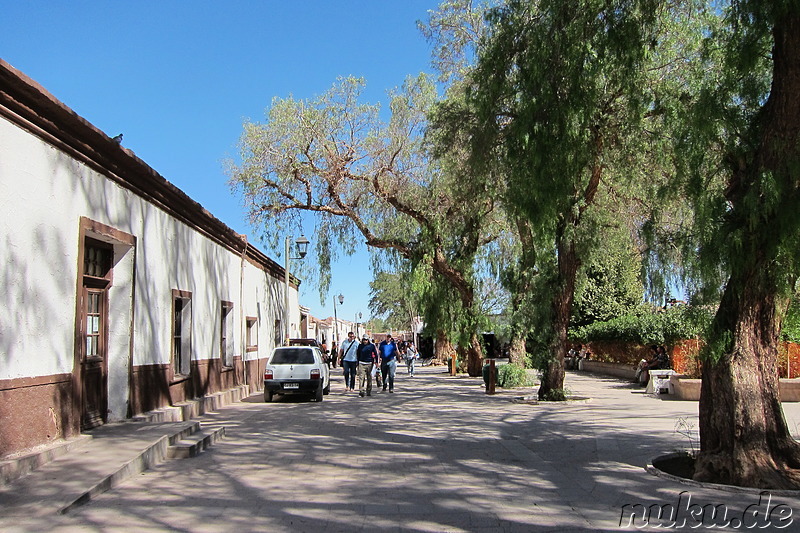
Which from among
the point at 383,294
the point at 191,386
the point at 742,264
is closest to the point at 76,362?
the point at 191,386

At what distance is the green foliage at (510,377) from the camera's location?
2225 cm

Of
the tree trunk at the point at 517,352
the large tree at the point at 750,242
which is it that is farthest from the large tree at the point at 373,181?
the large tree at the point at 750,242

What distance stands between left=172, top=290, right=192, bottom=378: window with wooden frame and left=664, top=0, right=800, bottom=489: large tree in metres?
10.9

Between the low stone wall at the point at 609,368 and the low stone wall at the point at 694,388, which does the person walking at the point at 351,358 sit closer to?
the low stone wall at the point at 694,388

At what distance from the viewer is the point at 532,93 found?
424 inches

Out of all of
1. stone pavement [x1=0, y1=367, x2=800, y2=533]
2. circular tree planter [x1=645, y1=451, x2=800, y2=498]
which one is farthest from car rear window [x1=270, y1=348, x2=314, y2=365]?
circular tree planter [x1=645, y1=451, x2=800, y2=498]

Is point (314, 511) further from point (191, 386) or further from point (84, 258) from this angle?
point (191, 386)

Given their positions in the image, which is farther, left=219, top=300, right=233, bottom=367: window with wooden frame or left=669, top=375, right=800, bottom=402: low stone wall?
left=219, top=300, right=233, bottom=367: window with wooden frame

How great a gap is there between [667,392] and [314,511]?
1463 cm

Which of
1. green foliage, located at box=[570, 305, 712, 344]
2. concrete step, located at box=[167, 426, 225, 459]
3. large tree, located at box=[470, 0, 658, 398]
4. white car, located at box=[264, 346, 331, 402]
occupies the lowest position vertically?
concrete step, located at box=[167, 426, 225, 459]

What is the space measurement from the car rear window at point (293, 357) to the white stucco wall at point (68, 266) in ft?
7.88

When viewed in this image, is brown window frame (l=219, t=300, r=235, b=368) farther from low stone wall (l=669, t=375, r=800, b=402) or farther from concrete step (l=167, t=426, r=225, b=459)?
low stone wall (l=669, t=375, r=800, b=402)


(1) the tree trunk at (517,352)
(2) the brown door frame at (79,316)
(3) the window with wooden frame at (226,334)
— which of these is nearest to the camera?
(2) the brown door frame at (79,316)

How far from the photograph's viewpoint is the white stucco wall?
315 inches
